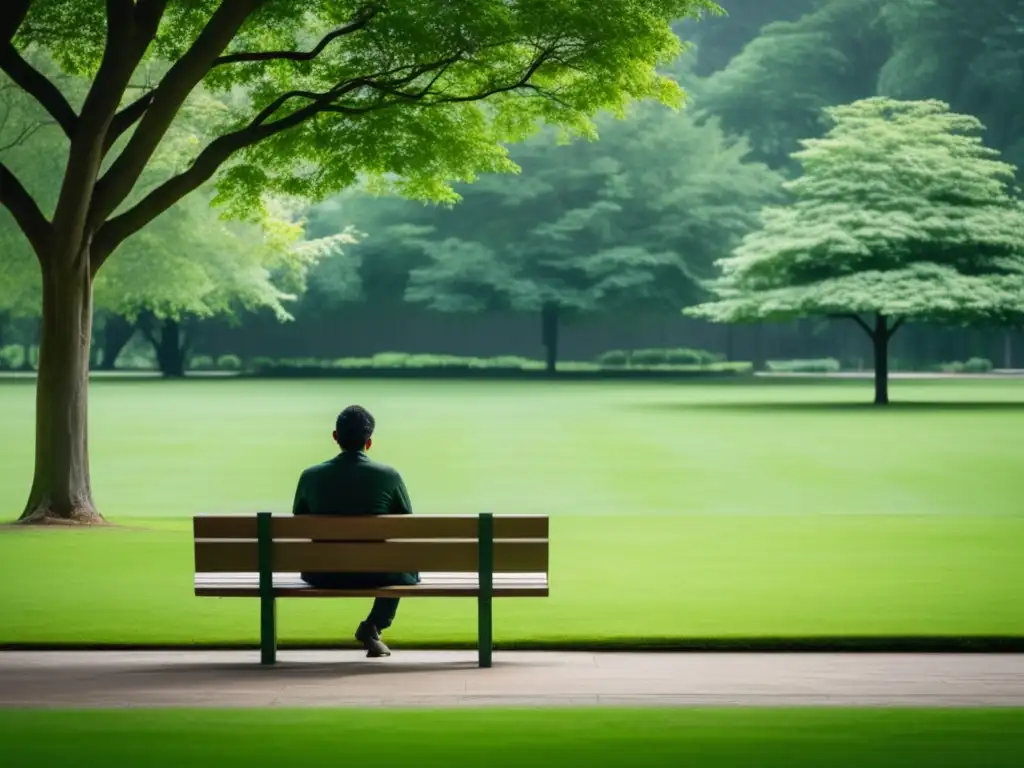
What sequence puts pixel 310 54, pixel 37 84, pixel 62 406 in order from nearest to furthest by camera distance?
pixel 37 84, pixel 62 406, pixel 310 54

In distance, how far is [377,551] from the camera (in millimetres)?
8523

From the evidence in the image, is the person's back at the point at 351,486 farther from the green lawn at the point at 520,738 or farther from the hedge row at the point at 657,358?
the hedge row at the point at 657,358

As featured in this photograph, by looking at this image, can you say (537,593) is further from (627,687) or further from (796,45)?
(796,45)

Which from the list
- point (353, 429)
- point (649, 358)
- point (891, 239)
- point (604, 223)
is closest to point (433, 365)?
point (604, 223)

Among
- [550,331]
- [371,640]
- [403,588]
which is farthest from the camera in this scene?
[550,331]

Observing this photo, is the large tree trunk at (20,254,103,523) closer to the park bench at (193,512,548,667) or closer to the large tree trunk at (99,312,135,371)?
the park bench at (193,512,548,667)

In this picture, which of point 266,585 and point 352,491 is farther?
point 352,491

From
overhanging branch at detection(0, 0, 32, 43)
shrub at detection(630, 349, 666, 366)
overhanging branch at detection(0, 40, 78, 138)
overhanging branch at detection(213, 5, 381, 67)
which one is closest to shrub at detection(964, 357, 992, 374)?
shrub at detection(630, 349, 666, 366)

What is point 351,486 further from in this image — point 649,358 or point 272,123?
point 649,358

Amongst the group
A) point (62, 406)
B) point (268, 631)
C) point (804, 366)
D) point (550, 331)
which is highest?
point (550, 331)

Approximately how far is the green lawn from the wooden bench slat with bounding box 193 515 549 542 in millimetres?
1284

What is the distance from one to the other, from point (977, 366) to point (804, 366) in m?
7.39

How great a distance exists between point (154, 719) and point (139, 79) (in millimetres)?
→ 39506

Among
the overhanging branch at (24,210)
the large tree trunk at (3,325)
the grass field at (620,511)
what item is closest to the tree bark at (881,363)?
the grass field at (620,511)
